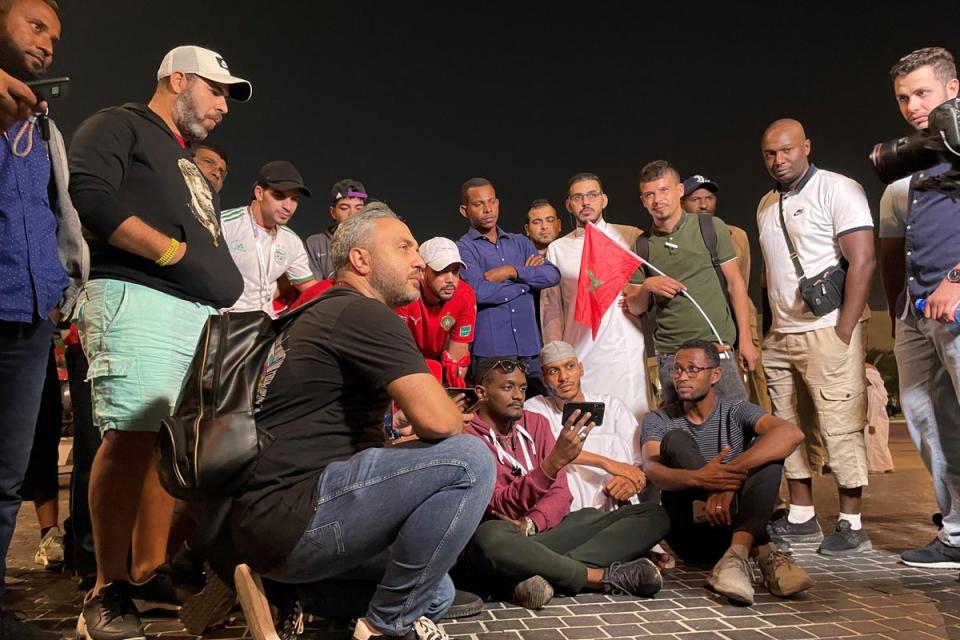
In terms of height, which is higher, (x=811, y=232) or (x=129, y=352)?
(x=811, y=232)

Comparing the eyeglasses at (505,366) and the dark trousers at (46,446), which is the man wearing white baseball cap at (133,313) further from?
the dark trousers at (46,446)

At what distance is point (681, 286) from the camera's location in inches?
199

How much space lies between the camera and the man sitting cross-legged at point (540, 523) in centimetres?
353

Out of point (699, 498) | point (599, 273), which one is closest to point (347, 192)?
point (599, 273)

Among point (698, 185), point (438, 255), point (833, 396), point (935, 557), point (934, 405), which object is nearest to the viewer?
point (935, 557)

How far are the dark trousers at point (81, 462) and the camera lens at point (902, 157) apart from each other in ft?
12.9

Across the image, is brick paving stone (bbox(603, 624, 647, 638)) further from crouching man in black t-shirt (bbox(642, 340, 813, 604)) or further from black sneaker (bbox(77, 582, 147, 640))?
black sneaker (bbox(77, 582, 147, 640))

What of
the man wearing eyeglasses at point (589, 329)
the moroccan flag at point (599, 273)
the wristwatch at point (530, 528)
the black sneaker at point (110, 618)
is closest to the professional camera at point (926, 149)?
the moroccan flag at point (599, 273)

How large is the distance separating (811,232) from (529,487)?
248 cm

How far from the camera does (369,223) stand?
2879 mm

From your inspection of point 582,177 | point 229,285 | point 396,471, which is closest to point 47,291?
point 229,285

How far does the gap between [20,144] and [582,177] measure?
398 centimetres

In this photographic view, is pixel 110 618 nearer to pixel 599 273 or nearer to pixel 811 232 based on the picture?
pixel 599 273

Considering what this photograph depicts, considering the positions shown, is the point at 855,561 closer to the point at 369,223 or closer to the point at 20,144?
the point at 369,223
